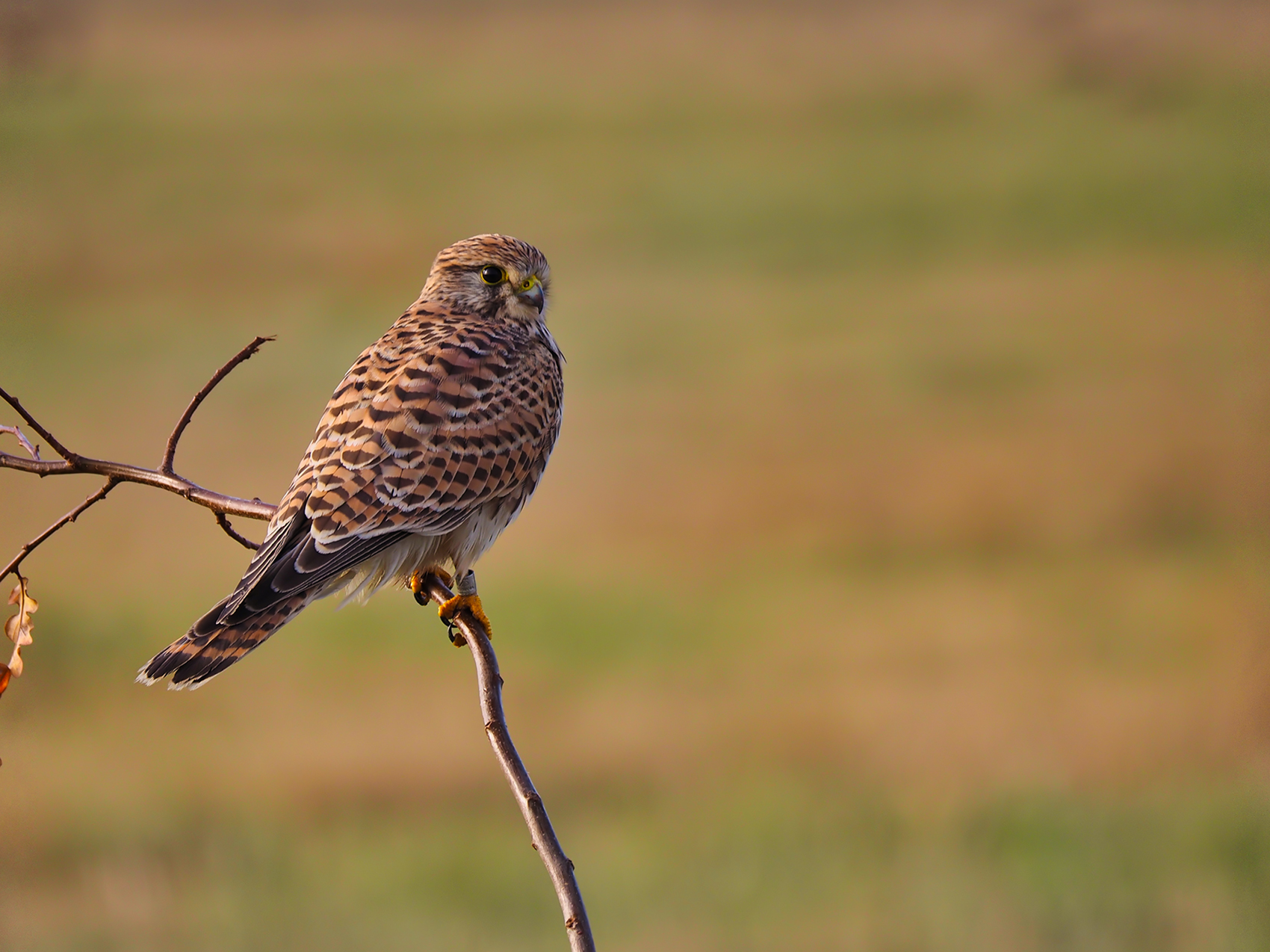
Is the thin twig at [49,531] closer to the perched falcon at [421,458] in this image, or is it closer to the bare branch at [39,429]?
the bare branch at [39,429]

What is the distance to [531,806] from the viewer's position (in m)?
1.80

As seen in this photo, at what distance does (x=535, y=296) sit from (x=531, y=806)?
7.11 feet

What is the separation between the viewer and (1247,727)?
35.8 ft

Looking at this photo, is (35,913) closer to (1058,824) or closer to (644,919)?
(644,919)

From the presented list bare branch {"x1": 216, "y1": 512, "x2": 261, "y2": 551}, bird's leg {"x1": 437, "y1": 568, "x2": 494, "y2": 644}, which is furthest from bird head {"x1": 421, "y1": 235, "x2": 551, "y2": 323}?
bare branch {"x1": 216, "y1": 512, "x2": 261, "y2": 551}

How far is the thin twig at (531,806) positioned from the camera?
1.64 meters

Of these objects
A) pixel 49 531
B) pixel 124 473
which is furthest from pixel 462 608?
pixel 49 531

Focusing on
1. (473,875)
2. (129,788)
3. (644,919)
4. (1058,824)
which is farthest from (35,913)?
(1058,824)

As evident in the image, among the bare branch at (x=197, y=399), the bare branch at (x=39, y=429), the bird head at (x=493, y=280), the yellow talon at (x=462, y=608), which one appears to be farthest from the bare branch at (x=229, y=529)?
the bird head at (x=493, y=280)

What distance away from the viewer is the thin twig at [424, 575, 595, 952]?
64.7 inches

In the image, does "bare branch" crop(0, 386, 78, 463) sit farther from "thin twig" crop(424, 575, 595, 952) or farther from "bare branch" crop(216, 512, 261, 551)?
"thin twig" crop(424, 575, 595, 952)

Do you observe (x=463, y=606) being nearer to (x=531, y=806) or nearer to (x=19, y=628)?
(x=19, y=628)

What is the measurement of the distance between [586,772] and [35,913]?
12.2 feet

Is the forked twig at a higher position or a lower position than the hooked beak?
lower
